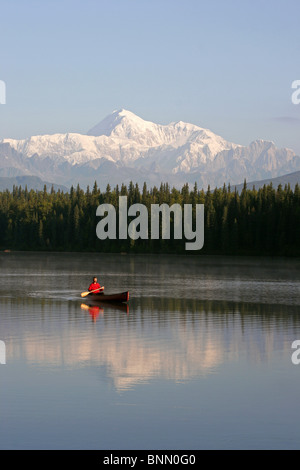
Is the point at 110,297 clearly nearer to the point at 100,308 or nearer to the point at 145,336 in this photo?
the point at 100,308

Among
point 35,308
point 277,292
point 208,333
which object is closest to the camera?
point 208,333

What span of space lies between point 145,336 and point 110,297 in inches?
936

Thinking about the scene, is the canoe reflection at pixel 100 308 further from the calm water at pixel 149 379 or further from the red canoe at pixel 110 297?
the calm water at pixel 149 379

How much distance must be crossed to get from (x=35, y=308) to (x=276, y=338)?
2240 centimetres

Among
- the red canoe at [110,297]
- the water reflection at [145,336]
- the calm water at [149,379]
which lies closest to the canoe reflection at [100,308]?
the water reflection at [145,336]

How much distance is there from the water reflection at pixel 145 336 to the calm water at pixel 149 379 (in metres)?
0.06

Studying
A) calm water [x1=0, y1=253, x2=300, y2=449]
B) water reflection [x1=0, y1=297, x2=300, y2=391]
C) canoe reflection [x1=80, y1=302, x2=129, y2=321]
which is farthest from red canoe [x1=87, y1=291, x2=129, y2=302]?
calm water [x1=0, y1=253, x2=300, y2=449]

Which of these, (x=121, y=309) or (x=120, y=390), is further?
(x=121, y=309)

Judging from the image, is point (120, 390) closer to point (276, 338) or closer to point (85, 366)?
point (85, 366)

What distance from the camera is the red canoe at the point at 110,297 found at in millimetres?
63969

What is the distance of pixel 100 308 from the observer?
6241 cm

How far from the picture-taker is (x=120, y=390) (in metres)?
27.2
